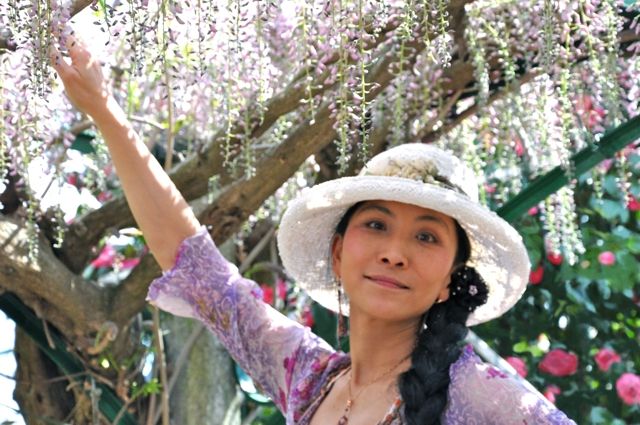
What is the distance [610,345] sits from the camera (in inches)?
166

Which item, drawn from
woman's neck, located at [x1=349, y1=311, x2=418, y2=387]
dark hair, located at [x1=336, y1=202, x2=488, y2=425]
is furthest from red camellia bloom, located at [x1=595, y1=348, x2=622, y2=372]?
woman's neck, located at [x1=349, y1=311, x2=418, y2=387]

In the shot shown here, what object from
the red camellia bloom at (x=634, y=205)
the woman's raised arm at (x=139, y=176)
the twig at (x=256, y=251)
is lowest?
the red camellia bloom at (x=634, y=205)

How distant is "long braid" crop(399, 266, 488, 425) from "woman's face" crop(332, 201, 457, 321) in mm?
30

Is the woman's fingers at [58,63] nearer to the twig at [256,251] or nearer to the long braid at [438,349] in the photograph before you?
the long braid at [438,349]

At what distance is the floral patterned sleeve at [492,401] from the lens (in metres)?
1.94

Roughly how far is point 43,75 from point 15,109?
1019 mm

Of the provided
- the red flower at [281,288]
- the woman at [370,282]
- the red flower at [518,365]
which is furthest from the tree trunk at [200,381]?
the woman at [370,282]

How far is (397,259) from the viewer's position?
2.05m

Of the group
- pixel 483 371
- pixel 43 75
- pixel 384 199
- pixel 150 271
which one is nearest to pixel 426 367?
pixel 483 371

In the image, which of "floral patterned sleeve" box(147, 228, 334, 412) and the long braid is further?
"floral patterned sleeve" box(147, 228, 334, 412)

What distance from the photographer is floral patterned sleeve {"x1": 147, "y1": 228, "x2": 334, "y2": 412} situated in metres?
2.29

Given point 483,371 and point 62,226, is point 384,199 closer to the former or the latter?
point 483,371

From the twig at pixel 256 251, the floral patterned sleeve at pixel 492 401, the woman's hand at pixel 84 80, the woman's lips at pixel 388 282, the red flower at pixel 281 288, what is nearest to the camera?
the floral patterned sleeve at pixel 492 401

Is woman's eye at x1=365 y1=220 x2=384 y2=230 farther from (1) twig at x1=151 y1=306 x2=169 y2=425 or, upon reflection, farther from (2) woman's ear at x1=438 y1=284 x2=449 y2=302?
(1) twig at x1=151 y1=306 x2=169 y2=425
